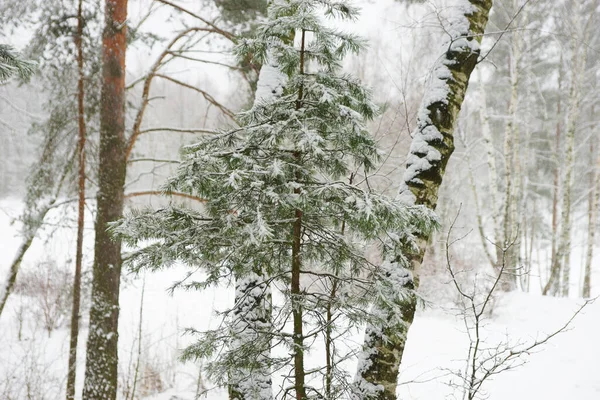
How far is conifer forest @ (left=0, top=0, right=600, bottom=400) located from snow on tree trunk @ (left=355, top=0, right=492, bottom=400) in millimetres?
18

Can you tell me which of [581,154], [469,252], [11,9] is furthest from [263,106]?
[581,154]

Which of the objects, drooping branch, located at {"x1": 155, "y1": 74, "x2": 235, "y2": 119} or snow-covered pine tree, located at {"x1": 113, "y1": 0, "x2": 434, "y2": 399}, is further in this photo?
drooping branch, located at {"x1": 155, "y1": 74, "x2": 235, "y2": 119}

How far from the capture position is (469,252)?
47.2 ft

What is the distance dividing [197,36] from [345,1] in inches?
166

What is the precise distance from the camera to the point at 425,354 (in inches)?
256

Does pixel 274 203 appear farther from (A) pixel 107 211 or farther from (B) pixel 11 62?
(A) pixel 107 211

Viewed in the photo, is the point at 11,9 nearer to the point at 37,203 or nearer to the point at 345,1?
the point at 37,203

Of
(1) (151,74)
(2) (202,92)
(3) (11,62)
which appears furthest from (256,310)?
(1) (151,74)

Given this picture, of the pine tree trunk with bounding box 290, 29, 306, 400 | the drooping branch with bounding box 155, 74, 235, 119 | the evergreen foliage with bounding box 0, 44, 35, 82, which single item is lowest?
the pine tree trunk with bounding box 290, 29, 306, 400

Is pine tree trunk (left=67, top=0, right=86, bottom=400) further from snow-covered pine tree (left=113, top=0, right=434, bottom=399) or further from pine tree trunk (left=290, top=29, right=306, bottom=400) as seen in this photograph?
pine tree trunk (left=290, top=29, right=306, bottom=400)

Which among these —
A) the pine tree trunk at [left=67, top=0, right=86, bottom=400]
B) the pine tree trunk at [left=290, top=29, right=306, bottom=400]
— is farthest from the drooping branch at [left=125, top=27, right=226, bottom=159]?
the pine tree trunk at [left=290, top=29, right=306, bottom=400]

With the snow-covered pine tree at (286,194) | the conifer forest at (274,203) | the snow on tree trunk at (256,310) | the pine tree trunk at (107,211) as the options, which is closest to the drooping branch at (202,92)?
the conifer forest at (274,203)

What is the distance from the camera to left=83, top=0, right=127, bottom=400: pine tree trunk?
184 inches

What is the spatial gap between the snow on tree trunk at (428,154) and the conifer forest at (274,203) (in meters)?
0.02
